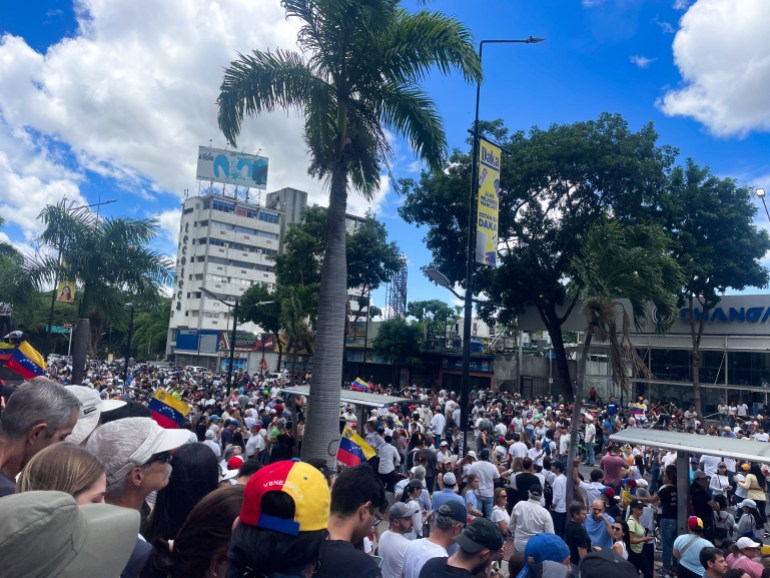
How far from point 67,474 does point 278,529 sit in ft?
2.63

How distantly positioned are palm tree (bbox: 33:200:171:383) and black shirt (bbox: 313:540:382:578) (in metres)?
12.8

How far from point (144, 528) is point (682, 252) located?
29.1 metres

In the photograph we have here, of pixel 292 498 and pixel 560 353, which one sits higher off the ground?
pixel 560 353

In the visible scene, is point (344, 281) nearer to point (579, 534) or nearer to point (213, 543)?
point (579, 534)

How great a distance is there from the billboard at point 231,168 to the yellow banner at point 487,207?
58620 mm

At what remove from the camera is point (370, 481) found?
329 cm

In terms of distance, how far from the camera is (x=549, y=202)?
2964cm

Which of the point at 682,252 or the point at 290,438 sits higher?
the point at 682,252

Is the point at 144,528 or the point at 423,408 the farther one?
the point at 423,408

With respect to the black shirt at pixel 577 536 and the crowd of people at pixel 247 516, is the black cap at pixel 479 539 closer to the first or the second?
the crowd of people at pixel 247 516

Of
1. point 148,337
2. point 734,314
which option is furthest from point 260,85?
point 148,337

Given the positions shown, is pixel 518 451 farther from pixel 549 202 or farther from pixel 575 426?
pixel 549 202

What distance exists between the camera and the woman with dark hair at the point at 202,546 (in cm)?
236

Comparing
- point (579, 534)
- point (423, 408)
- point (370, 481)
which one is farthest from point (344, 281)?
point (423, 408)
